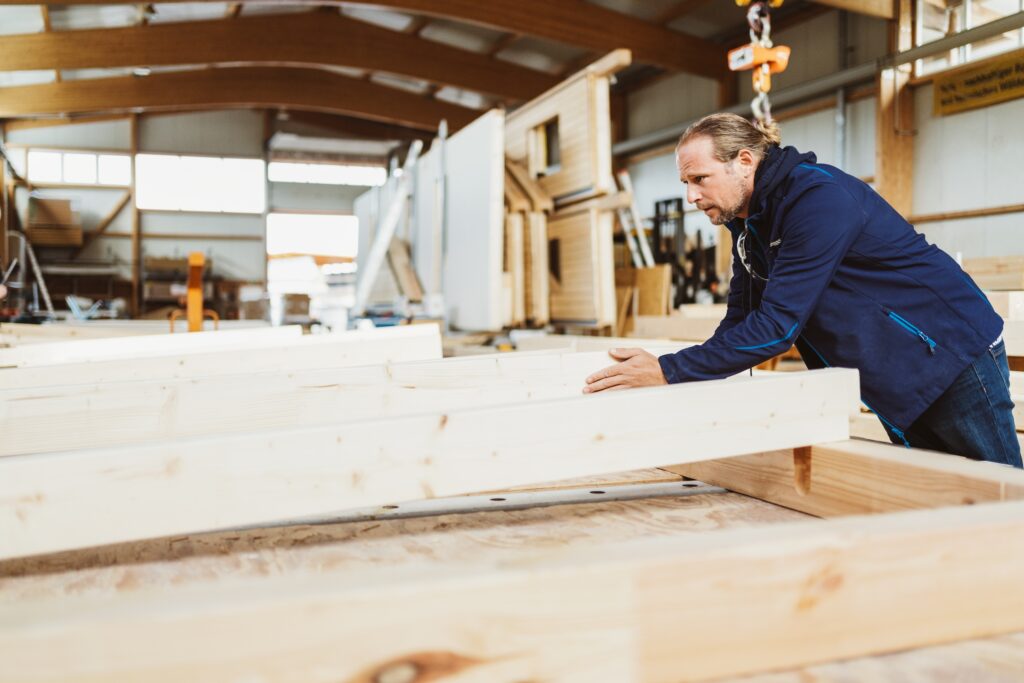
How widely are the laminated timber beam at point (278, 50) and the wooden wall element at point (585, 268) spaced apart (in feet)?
25.4

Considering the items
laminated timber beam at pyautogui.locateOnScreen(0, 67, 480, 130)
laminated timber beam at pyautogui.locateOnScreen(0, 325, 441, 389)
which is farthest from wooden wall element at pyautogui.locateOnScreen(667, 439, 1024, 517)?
laminated timber beam at pyautogui.locateOnScreen(0, 67, 480, 130)

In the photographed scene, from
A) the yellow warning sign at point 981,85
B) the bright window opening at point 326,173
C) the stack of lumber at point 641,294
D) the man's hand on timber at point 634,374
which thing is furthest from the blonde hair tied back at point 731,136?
the bright window opening at point 326,173

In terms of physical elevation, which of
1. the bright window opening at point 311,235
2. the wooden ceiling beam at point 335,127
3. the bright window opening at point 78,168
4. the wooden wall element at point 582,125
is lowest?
the wooden wall element at point 582,125

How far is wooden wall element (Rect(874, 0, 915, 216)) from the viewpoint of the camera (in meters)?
9.71

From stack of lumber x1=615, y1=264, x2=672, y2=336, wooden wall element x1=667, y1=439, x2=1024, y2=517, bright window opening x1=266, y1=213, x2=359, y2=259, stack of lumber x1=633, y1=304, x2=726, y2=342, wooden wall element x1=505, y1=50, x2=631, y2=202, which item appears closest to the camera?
wooden wall element x1=667, y1=439, x2=1024, y2=517

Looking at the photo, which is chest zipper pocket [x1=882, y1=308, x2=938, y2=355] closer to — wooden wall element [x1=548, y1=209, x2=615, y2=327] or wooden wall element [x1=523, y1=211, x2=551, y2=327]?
wooden wall element [x1=548, y1=209, x2=615, y2=327]

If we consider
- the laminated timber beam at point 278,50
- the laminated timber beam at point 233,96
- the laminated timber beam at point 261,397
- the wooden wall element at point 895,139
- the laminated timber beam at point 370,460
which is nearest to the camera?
the laminated timber beam at point 370,460

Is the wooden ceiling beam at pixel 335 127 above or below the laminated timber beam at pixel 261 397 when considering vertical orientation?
above

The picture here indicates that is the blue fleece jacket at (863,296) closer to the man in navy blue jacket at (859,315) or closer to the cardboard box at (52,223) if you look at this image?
the man in navy blue jacket at (859,315)

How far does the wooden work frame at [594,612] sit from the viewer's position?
0.70 metres

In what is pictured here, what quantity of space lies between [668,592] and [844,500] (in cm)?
86

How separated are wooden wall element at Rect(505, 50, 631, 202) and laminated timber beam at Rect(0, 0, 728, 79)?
4060 millimetres

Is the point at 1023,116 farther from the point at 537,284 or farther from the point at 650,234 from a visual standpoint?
the point at 537,284

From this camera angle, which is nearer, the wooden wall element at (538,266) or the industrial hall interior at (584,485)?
the industrial hall interior at (584,485)
